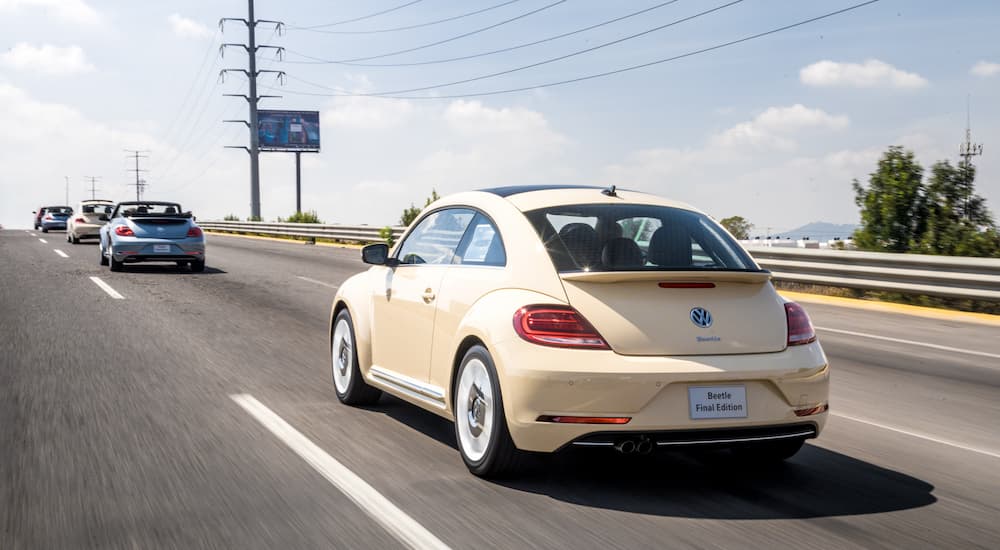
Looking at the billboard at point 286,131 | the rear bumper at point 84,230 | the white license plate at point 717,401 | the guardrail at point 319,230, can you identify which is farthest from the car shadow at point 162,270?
the billboard at point 286,131

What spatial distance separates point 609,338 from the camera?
4.87 meters

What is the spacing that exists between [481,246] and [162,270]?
17816mm

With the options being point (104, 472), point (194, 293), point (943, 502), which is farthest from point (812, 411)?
point (194, 293)

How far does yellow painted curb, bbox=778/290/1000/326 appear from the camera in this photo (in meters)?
14.5

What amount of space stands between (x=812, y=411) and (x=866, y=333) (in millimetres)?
7954

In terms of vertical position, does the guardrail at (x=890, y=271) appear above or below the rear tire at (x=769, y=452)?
above

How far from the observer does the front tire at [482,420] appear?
16.8ft

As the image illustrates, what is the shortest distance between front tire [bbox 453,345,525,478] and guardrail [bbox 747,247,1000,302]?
37.2ft

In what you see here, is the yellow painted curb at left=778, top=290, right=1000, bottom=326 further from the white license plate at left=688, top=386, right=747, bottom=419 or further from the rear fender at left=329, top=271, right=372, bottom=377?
the white license plate at left=688, top=386, right=747, bottom=419

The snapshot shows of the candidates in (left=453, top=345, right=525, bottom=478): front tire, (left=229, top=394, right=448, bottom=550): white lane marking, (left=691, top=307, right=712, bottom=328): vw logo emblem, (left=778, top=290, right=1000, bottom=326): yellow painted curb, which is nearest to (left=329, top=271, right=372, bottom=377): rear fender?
(left=229, top=394, right=448, bottom=550): white lane marking

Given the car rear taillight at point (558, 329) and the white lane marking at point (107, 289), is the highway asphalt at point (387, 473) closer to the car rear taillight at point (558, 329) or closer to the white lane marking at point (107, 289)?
the car rear taillight at point (558, 329)

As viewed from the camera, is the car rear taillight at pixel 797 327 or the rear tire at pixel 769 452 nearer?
the car rear taillight at pixel 797 327

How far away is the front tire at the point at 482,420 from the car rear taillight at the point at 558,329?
312 millimetres

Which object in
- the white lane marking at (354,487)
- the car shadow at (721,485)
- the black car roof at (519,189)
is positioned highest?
the black car roof at (519,189)
